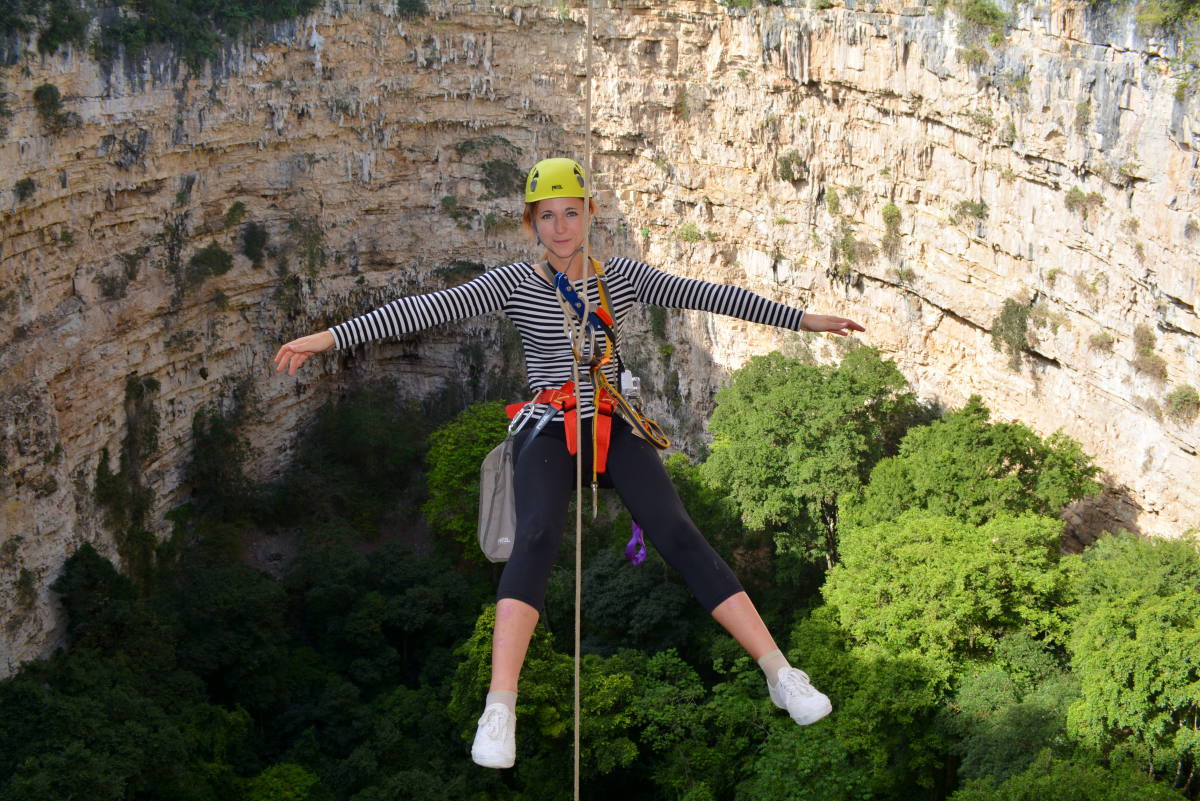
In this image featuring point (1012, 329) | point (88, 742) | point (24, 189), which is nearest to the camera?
point (88, 742)

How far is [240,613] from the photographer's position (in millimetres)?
26688

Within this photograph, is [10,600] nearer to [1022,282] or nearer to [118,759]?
[118,759]

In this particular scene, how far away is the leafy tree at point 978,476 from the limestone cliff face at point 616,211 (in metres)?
1.34

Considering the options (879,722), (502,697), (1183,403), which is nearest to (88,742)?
(879,722)

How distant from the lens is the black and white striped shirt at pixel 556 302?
6.59 m

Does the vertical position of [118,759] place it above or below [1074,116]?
below

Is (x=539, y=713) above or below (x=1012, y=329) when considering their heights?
below

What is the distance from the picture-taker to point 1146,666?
17219 mm

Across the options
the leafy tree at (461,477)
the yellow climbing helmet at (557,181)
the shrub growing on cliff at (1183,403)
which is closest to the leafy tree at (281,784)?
the leafy tree at (461,477)

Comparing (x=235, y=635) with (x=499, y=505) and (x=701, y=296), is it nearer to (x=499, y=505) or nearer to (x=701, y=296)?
(x=499, y=505)

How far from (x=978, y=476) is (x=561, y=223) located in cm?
1740

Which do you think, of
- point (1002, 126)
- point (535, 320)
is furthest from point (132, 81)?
point (535, 320)

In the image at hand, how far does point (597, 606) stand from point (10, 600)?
440 inches

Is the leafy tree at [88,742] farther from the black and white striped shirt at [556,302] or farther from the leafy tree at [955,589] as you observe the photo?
the black and white striped shirt at [556,302]
